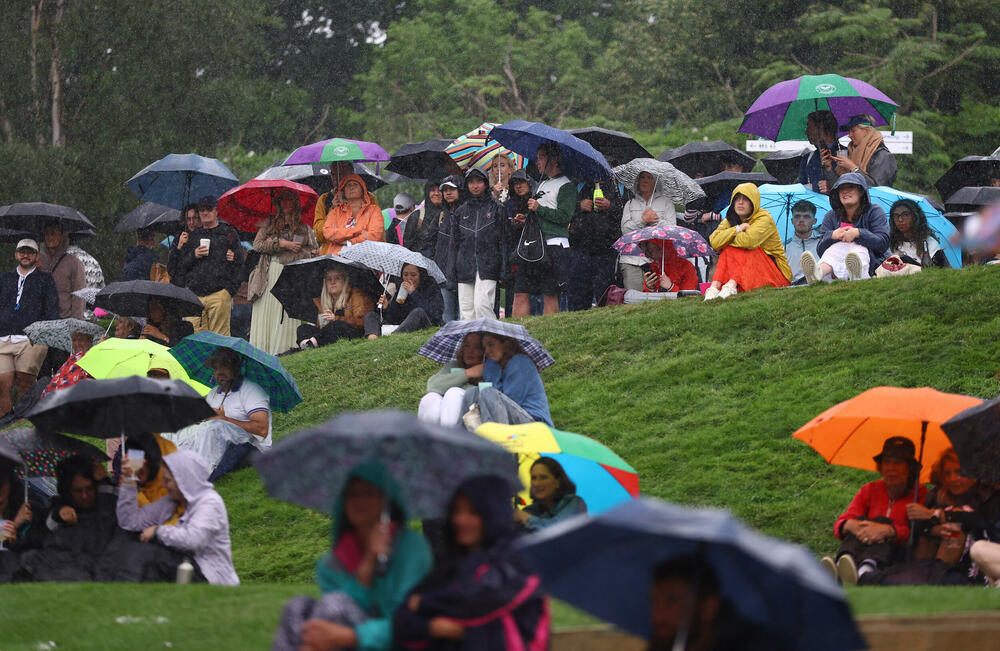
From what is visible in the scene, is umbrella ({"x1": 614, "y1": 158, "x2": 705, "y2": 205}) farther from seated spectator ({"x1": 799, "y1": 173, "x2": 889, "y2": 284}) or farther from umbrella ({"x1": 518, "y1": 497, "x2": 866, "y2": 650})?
umbrella ({"x1": 518, "y1": 497, "x2": 866, "y2": 650})

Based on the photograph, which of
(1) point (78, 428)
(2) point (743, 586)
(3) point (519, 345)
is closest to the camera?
(2) point (743, 586)

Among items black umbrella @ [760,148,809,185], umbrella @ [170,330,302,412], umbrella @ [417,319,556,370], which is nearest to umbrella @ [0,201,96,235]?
umbrella @ [170,330,302,412]

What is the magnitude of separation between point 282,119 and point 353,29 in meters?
5.72

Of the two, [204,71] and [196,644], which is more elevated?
[204,71]

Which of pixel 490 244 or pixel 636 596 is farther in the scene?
pixel 490 244

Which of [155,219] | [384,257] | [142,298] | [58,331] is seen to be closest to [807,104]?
[384,257]

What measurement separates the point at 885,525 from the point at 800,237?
24.8 ft

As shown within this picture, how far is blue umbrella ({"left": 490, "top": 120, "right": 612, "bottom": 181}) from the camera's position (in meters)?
15.1

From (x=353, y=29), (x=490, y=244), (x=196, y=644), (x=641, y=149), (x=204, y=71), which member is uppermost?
(x=353, y=29)

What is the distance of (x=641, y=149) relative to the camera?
18250 mm

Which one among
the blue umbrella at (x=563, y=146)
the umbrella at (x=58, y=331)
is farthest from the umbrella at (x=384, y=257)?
the umbrella at (x=58, y=331)

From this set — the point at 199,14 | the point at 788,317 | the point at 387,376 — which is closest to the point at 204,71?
the point at 199,14

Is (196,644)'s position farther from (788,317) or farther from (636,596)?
(788,317)

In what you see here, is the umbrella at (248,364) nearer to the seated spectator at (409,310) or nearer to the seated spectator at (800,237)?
the seated spectator at (409,310)
